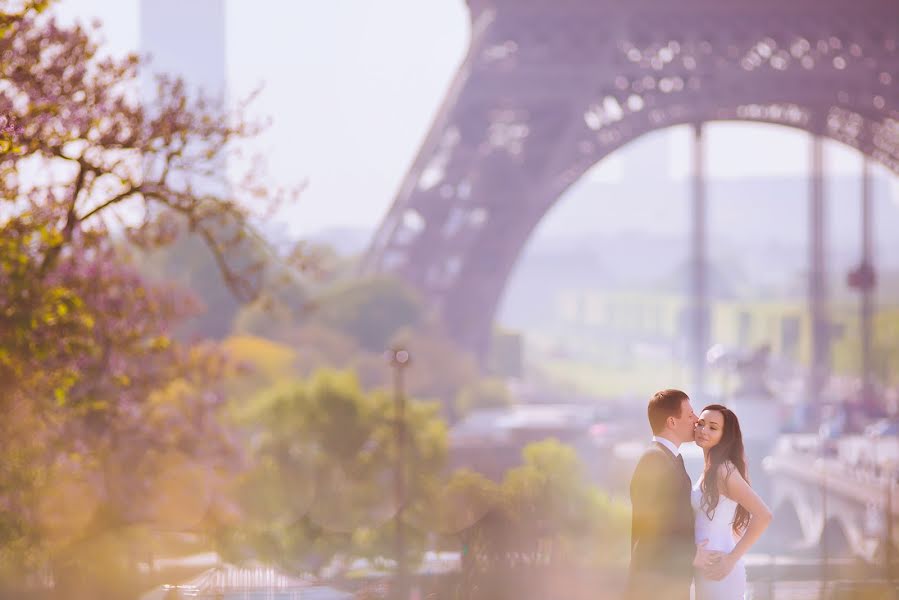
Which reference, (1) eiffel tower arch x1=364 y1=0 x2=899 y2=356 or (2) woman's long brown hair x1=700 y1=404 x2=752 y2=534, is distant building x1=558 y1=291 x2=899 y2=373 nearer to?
(1) eiffel tower arch x1=364 y1=0 x2=899 y2=356

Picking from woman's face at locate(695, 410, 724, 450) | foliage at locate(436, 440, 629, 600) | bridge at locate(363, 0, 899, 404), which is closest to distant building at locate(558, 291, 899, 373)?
bridge at locate(363, 0, 899, 404)

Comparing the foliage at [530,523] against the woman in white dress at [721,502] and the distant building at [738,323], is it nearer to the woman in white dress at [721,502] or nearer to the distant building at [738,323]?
the woman in white dress at [721,502]

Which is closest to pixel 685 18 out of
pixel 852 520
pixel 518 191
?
pixel 518 191

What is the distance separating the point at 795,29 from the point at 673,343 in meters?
127

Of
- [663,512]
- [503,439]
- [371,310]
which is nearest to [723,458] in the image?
[663,512]

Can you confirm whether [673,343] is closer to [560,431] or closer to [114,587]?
[560,431]

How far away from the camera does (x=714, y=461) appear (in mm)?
7059

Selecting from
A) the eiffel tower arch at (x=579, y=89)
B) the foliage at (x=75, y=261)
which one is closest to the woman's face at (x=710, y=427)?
the foliage at (x=75, y=261)

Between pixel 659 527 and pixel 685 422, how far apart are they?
46 cm

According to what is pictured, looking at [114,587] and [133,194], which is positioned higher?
[133,194]

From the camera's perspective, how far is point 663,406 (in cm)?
691

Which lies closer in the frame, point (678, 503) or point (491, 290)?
point (678, 503)

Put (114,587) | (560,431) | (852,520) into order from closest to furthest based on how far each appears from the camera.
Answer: (114,587)
(852,520)
(560,431)

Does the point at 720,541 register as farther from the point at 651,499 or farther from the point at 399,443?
the point at 399,443
